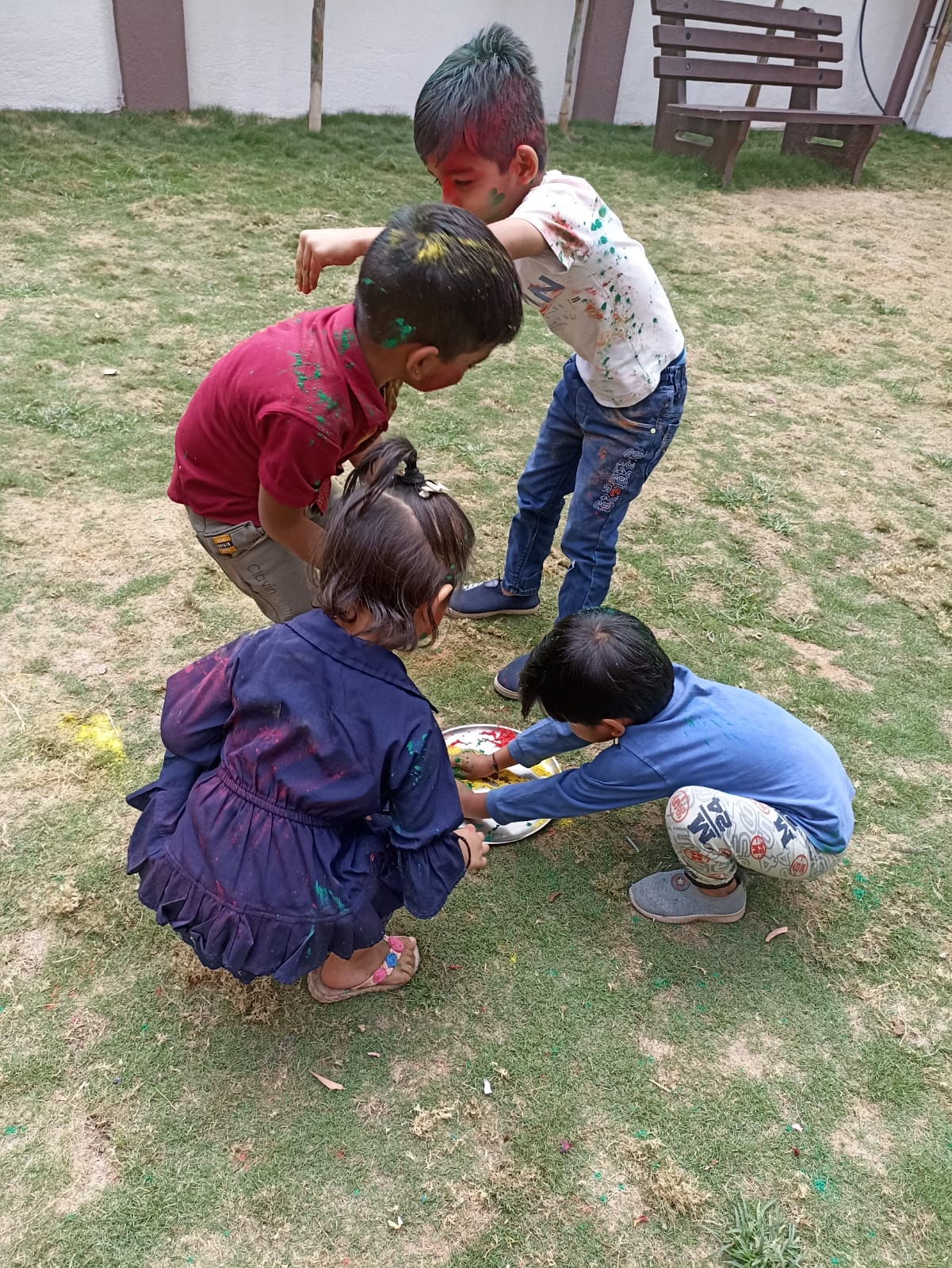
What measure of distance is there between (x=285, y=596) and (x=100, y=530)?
120 cm

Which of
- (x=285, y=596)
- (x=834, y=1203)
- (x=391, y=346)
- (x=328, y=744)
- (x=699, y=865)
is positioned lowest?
(x=834, y=1203)

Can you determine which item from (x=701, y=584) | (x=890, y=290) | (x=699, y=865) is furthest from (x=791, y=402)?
(x=699, y=865)

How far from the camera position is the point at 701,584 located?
3.11 meters

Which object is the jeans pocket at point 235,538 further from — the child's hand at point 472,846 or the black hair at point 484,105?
the black hair at point 484,105

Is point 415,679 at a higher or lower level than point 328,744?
lower

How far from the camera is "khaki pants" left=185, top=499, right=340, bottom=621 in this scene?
197 centimetres

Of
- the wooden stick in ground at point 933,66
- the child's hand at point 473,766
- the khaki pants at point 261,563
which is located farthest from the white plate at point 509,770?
the wooden stick in ground at point 933,66

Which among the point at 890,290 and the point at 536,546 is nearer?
the point at 536,546

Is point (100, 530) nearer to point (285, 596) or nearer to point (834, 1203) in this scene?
point (285, 596)

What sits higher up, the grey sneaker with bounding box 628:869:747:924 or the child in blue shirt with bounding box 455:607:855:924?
the child in blue shirt with bounding box 455:607:855:924

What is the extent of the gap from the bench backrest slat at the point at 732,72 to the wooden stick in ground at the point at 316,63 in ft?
9.15

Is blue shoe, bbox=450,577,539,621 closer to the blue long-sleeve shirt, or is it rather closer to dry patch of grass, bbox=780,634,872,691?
dry patch of grass, bbox=780,634,872,691

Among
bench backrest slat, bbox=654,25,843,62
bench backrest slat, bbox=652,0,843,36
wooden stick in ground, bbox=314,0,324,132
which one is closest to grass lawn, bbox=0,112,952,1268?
wooden stick in ground, bbox=314,0,324,132

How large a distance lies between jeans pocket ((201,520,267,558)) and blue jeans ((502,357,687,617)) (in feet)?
2.71
